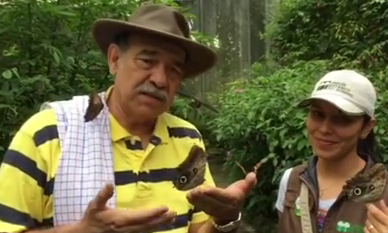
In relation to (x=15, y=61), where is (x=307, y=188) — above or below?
below

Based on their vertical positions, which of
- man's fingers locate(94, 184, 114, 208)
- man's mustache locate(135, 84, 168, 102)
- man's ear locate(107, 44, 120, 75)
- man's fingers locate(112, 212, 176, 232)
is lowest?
man's fingers locate(112, 212, 176, 232)

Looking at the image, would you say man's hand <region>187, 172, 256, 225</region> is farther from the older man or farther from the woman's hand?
the woman's hand

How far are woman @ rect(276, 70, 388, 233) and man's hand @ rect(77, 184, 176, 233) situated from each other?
0.85 metres

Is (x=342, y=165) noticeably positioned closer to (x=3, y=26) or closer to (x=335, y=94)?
(x=335, y=94)

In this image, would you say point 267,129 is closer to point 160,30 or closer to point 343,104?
point 343,104

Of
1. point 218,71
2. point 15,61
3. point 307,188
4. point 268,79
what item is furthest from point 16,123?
point 218,71

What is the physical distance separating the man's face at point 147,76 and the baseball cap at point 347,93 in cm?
68

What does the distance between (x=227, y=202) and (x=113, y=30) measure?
709 mm

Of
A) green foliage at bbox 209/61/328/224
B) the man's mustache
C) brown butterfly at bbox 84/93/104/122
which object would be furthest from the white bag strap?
green foliage at bbox 209/61/328/224

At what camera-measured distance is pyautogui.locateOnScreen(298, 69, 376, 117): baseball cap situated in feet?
9.11

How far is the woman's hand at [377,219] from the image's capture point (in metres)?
2.33

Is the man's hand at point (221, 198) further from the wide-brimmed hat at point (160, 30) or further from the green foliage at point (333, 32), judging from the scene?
the green foliage at point (333, 32)

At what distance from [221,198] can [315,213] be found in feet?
2.03

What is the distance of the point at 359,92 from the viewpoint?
283 centimetres
